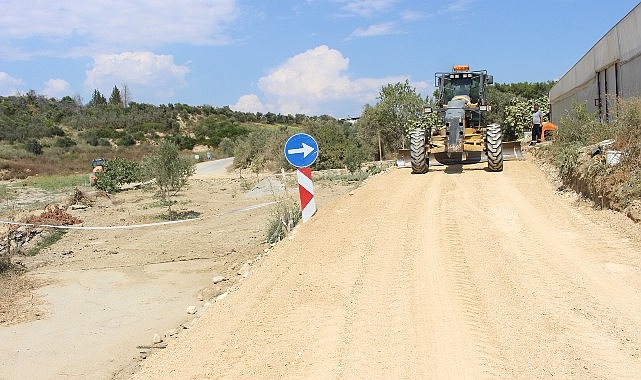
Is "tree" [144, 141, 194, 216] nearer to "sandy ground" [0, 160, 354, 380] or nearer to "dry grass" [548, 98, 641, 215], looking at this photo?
"sandy ground" [0, 160, 354, 380]

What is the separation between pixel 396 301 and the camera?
640cm

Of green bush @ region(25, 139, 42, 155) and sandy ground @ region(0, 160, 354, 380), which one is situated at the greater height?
green bush @ region(25, 139, 42, 155)

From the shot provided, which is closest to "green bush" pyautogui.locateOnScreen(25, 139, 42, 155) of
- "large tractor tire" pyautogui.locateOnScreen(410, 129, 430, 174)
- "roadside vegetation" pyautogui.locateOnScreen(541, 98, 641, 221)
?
"large tractor tire" pyautogui.locateOnScreen(410, 129, 430, 174)

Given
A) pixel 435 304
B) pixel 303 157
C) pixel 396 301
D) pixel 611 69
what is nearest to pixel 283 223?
pixel 303 157

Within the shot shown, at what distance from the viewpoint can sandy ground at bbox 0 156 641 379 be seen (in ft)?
17.0

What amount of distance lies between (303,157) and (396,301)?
5.03 m

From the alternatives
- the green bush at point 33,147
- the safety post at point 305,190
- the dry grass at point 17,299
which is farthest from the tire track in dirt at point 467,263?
the green bush at point 33,147

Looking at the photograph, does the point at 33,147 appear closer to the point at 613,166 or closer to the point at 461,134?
the point at 461,134

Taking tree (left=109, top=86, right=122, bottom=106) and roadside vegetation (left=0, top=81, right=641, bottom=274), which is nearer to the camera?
roadside vegetation (left=0, top=81, right=641, bottom=274)

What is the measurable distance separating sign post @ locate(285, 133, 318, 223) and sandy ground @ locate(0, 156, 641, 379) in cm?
55

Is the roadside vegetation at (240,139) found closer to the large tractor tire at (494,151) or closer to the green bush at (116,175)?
the green bush at (116,175)

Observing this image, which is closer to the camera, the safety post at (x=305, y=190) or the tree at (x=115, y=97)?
the safety post at (x=305, y=190)

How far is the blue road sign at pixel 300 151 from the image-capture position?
10.9 metres

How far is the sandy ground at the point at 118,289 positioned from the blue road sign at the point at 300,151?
1949 mm
